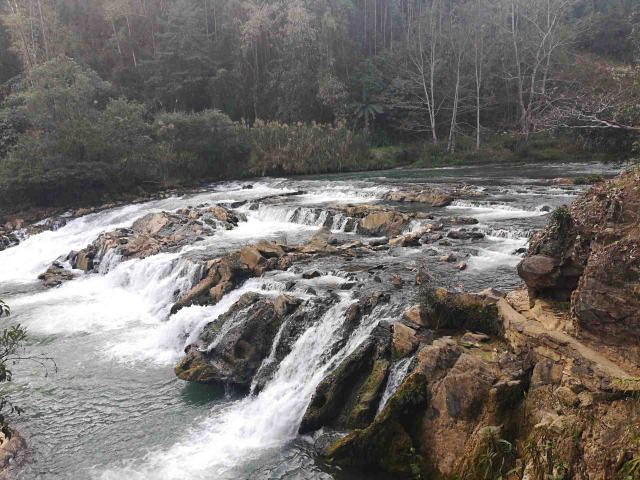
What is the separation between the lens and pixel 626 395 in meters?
5.60

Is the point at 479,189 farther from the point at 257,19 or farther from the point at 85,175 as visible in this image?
the point at 257,19

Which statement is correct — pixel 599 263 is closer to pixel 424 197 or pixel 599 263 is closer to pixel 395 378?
pixel 395 378

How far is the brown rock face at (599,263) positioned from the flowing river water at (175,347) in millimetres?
2832

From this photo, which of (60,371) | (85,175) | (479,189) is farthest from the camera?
(85,175)

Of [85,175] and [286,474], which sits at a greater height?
[85,175]

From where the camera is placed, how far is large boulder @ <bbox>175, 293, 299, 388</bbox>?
35.1 ft

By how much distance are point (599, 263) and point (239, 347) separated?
7141mm

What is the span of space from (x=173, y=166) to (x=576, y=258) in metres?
27.5

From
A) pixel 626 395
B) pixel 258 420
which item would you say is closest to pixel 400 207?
pixel 258 420

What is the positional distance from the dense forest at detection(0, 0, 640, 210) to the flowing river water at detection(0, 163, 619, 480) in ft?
33.7

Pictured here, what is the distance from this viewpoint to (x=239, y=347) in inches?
431

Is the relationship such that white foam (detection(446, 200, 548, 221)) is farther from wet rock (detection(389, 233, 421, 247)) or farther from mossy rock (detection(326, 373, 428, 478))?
mossy rock (detection(326, 373, 428, 478))

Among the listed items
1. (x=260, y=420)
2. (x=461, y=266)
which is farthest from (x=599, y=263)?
(x=260, y=420)

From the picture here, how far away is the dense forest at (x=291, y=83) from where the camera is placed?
29891 mm
